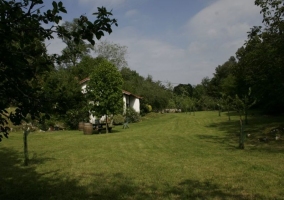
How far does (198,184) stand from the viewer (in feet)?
24.0

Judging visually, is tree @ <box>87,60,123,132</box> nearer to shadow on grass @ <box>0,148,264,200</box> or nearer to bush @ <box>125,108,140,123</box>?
bush @ <box>125,108,140,123</box>

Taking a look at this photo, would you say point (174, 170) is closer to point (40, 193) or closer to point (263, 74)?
point (40, 193)

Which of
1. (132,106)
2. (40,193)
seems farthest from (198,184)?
(132,106)

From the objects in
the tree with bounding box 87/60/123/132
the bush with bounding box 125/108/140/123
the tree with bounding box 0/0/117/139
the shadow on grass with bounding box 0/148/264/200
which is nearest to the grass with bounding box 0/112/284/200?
the shadow on grass with bounding box 0/148/264/200

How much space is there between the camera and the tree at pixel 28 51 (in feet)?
10.4

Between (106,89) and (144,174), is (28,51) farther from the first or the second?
(106,89)

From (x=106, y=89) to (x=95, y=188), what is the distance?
1747 cm

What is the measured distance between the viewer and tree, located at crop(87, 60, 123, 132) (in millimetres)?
23797

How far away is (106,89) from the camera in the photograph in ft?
78.9

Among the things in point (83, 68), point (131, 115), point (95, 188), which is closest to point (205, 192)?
point (95, 188)

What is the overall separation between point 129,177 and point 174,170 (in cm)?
168

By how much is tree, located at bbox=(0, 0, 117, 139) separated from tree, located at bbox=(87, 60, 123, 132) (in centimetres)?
1986

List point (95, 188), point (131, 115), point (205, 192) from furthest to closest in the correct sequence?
1. point (131, 115)
2. point (95, 188)
3. point (205, 192)

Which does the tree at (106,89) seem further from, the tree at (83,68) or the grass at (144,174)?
the tree at (83,68)
